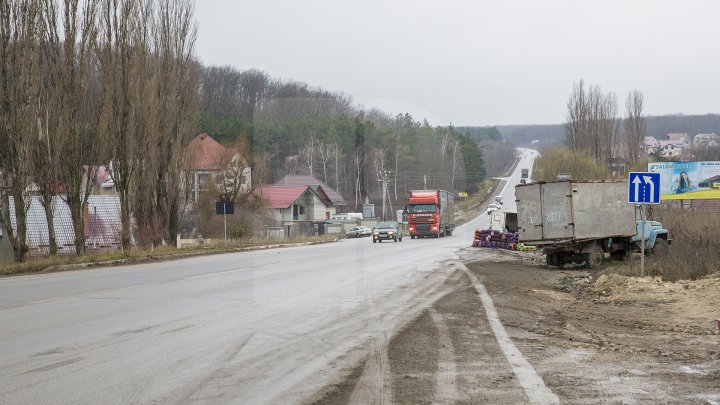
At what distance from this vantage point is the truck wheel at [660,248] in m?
27.5

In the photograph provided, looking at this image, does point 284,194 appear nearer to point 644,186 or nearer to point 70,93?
point 70,93

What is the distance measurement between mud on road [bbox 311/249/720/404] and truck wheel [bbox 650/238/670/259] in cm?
859

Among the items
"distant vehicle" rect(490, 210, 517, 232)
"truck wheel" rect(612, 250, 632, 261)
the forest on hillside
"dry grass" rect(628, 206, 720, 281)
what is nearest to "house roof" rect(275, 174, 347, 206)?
the forest on hillside

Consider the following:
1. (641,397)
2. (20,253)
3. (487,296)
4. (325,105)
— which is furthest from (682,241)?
(325,105)

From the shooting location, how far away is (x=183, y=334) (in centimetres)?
1122

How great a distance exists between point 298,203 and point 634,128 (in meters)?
42.0

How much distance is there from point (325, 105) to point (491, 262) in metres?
46.0

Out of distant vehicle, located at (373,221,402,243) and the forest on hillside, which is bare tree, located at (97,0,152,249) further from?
the forest on hillside

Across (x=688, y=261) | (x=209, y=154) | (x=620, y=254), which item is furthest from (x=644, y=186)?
(x=209, y=154)

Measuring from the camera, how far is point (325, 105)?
76.3m

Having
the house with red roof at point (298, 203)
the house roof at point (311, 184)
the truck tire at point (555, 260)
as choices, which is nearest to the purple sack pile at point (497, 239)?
the truck tire at point (555, 260)

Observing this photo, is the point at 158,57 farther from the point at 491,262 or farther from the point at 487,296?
the point at 487,296

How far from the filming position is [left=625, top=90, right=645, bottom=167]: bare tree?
307ft

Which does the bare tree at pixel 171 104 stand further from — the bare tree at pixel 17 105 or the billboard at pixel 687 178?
the billboard at pixel 687 178
